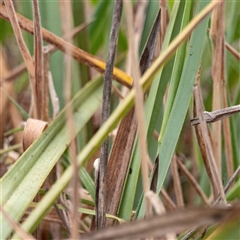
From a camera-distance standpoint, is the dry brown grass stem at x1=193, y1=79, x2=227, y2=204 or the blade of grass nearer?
the blade of grass

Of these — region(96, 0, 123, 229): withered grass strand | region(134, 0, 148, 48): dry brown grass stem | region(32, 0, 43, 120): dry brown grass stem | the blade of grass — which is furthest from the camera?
region(134, 0, 148, 48): dry brown grass stem

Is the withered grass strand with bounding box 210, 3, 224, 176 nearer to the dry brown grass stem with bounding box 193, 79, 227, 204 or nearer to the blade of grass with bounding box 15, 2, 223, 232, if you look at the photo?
the dry brown grass stem with bounding box 193, 79, 227, 204

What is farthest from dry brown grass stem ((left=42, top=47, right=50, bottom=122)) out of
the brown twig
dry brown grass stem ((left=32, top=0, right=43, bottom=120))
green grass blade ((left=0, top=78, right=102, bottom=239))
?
the brown twig

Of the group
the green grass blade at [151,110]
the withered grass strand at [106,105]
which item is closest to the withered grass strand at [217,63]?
the green grass blade at [151,110]

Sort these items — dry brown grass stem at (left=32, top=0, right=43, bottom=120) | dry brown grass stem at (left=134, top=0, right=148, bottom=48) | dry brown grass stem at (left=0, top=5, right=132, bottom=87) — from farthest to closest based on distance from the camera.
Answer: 1. dry brown grass stem at (left=134, top=0, right=148, bottom=48)
2. dry brown grass stem at (left=0, top=5, right=132, bottom=87)
3. dry brown grass stem at (left=32, top=0, right=43, bottom=120)

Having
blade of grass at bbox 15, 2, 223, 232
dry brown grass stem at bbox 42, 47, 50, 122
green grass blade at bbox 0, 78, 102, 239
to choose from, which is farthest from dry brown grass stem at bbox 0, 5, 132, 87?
blade of grass at bbox 15, 2, 223, 232

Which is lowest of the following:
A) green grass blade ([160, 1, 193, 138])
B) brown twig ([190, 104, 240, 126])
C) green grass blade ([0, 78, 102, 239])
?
green grass blade ([0, 78, 102, 239])

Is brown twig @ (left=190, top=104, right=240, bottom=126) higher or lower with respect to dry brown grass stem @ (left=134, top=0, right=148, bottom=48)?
lower

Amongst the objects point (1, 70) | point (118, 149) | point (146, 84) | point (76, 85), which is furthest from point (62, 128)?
point (1, 70)

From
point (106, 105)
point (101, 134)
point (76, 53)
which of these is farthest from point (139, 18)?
point (101, 134)
